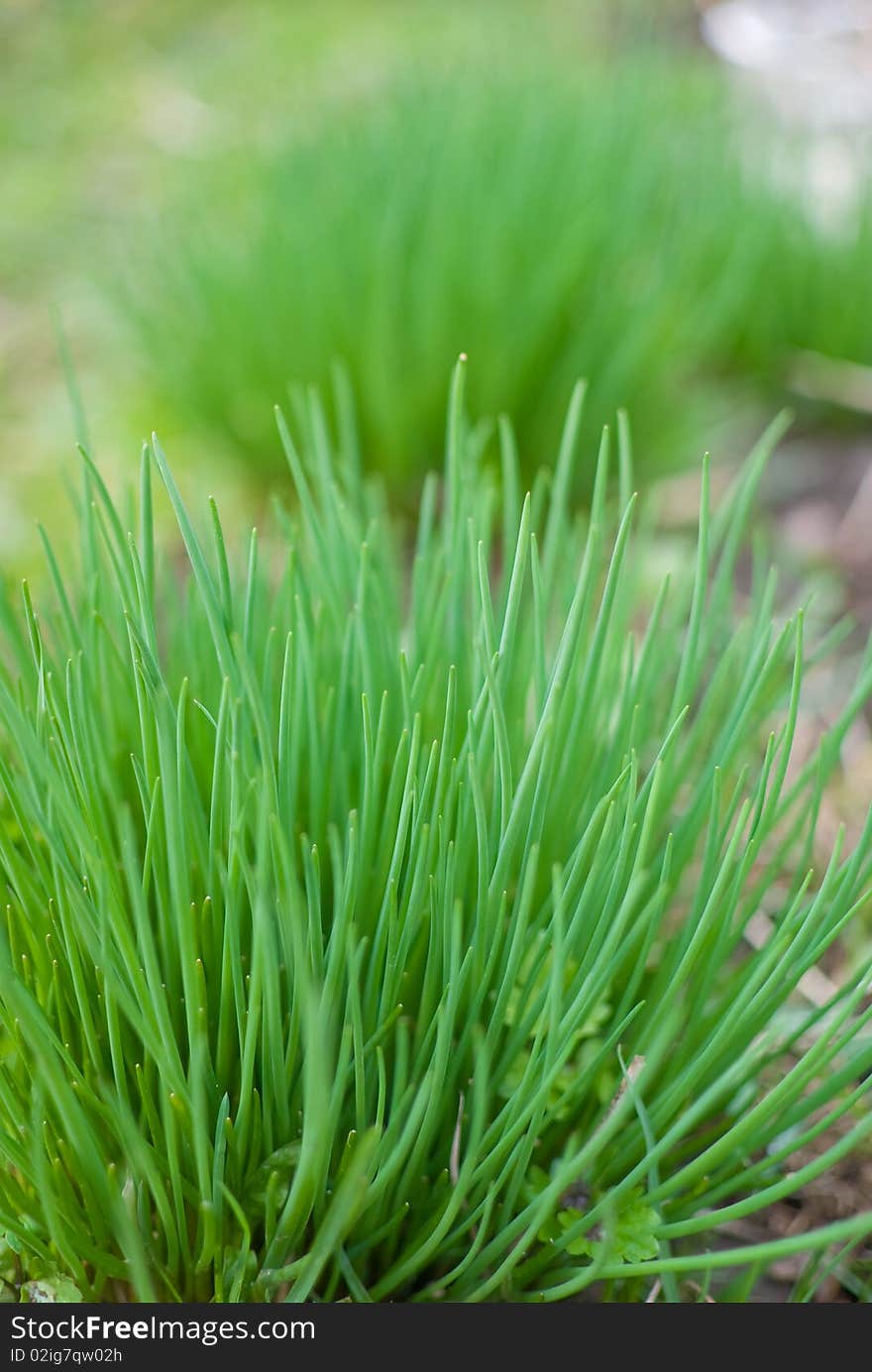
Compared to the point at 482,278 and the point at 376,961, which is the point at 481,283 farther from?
the point at 376,961

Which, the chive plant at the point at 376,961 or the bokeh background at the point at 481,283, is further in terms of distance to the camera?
the bokeh background at the point at 481,283

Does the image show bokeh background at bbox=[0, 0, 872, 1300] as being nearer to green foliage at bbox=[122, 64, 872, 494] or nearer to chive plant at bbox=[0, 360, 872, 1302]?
green foliage at bbox=[122, 64, 872, 494]

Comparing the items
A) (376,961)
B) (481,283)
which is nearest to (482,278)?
(481,283)

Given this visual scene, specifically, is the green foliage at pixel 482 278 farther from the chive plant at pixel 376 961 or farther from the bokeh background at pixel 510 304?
the chive plant at pixel 376 961

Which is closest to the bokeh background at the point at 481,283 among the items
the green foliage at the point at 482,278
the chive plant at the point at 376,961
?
the green foliage at the point at 482,278

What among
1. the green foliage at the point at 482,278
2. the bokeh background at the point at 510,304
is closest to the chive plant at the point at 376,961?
the bokeh background at the point at 510,304
